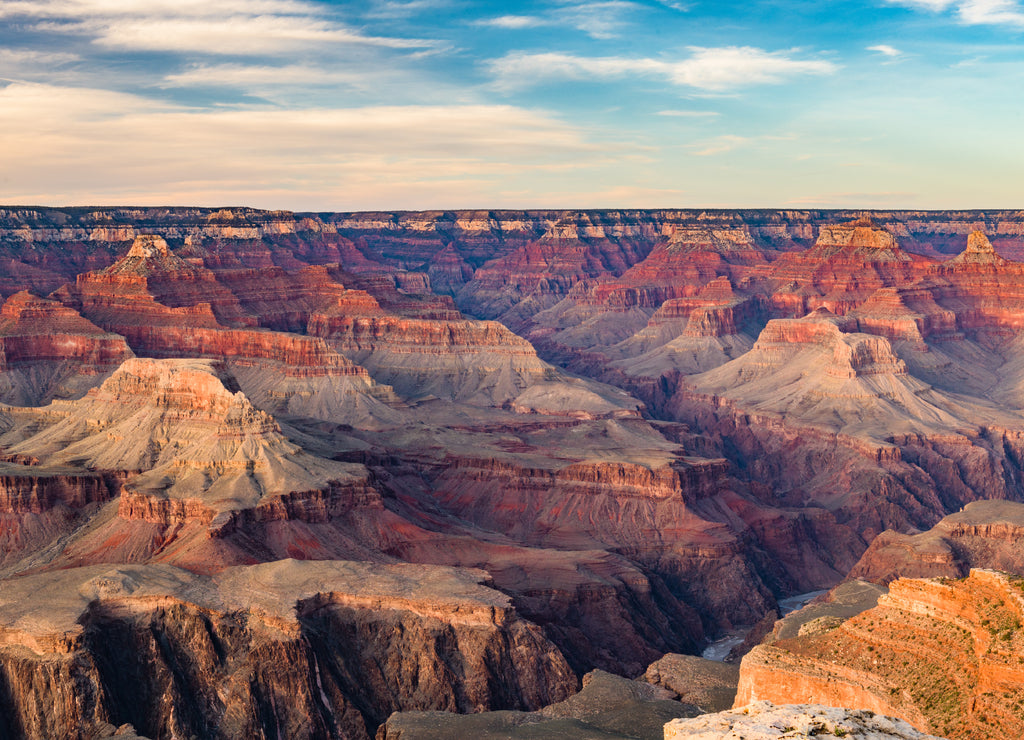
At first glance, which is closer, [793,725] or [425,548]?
[793,725]

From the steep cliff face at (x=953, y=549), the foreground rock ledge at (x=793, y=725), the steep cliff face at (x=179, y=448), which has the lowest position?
the steep cliff face at (x=953, y=549)

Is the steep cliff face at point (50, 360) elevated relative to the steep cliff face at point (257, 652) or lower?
elevated

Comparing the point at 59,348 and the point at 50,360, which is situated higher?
the point at 59,348

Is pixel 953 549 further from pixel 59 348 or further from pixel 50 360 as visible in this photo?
pixel 50 360

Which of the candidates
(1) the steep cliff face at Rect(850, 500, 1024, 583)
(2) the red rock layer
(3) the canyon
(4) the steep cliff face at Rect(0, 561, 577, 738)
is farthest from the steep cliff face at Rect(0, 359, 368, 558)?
(1) the steep cliff face at Rect(850, 500, 1024, 583)

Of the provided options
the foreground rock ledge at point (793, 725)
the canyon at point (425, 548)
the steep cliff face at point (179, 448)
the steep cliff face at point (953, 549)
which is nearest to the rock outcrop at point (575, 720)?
the canyon at point (425, 548)

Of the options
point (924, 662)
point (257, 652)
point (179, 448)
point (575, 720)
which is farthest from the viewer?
point (179, 448)

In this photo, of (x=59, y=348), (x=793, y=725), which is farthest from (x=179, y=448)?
(x=793, y=725)

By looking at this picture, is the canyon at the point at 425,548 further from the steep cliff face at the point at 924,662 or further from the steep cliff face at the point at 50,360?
the steep cliff face at the point at 50,360
